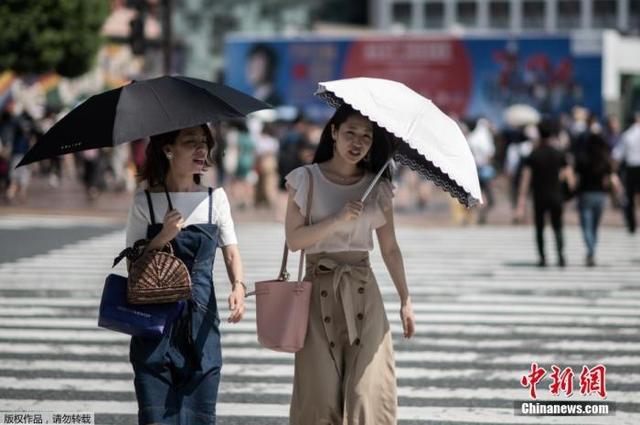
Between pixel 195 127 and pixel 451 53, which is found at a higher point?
pixel 451 53

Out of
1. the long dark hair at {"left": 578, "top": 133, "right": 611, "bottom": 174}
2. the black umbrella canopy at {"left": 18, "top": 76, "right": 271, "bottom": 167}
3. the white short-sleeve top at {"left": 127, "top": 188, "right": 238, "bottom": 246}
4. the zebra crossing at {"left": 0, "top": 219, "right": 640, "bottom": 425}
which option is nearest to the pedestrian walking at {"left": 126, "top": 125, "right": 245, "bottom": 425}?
the white short-sleeve top at {"left": 127, "top": 188, "right": 238, "bottom": 246}

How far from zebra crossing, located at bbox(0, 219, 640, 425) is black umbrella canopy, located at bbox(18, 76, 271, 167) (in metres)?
2.40

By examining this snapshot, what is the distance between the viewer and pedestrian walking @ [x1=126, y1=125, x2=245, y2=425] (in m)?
5.22

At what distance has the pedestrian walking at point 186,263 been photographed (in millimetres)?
5223

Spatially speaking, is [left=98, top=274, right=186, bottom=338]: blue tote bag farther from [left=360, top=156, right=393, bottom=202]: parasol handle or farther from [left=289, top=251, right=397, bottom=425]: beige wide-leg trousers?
[left=360, top=156, right=393, bottom=202]: parasol handle

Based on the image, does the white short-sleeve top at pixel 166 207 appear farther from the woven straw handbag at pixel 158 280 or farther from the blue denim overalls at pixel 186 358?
the woven straw handbag at pixel 158 280

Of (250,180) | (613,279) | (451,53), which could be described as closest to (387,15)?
(451,53)

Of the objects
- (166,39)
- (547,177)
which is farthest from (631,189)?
(166,39)

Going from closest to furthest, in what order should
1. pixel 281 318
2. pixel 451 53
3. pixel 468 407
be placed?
1. pixel 281 318
2. pixel 468 407
3. pixel 451 53

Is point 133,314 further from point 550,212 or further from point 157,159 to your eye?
point 550,212

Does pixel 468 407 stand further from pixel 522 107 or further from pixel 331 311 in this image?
pixel 522 107

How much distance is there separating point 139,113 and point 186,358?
1.00 meters

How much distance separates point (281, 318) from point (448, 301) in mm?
7689

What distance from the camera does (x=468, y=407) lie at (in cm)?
782
